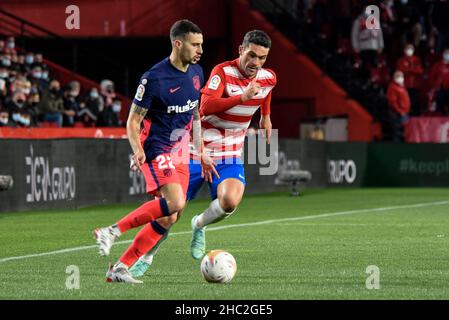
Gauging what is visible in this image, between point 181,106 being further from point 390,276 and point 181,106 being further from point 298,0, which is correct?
point 298,0

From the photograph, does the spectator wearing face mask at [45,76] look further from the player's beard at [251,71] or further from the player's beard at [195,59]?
the player's beard at [195,59]

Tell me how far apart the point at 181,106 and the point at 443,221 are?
821cm

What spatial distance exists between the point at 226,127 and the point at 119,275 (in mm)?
2630

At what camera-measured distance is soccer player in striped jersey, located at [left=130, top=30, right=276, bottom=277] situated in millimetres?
11844

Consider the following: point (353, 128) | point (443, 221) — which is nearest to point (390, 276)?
point (443, 221)

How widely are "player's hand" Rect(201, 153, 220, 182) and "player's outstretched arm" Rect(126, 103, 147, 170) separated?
1.08m

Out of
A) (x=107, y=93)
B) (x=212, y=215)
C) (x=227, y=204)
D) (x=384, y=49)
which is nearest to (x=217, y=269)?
(x=227, y=204)

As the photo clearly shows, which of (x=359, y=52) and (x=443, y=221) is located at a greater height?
(x=359, y=52)

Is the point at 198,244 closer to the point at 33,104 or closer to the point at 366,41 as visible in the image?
the point at 33,104

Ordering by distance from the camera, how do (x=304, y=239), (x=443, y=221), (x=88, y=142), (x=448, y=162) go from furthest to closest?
(x=448, y=162) < (x=88, y=142) < (x=443, y=221) < (x=304, y=239)

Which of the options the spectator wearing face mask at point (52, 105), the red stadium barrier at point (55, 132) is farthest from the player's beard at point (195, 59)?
the spectator wearing face mask at point (52, 105)

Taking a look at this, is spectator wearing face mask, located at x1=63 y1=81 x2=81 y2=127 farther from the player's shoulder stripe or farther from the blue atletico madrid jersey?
the blue atletico madrid jersey

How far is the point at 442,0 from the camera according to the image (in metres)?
33.3

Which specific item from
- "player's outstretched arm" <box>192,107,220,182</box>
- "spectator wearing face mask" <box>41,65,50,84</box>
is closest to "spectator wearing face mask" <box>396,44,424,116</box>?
"spectator wearing face mask" <box>41,65,50,84</box>
